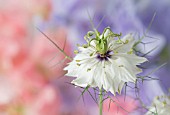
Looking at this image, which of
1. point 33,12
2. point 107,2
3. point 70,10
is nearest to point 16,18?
point 33,12

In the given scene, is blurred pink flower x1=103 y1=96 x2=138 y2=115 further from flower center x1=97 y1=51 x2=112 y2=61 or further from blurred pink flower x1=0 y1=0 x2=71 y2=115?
flower center x1=97 y1=51 x2=112 y2=61

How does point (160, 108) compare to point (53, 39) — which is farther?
point (53, 39)

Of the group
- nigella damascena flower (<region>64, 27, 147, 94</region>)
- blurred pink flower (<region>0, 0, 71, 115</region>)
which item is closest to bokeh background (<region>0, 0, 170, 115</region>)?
blurred pink flower (<region>0, 0, 71, 115</region>)

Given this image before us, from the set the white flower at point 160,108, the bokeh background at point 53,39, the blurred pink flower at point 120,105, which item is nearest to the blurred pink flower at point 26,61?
the bokeh background at point 53,39

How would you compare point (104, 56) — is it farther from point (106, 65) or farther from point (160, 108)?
point (160, 108)

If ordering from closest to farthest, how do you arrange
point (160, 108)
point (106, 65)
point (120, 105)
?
point (106, 65) < point (160, 108) < point (120, 105)

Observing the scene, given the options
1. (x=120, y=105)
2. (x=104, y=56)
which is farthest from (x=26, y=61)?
(x=104, y=56)

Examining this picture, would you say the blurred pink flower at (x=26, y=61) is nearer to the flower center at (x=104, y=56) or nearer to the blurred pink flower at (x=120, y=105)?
the blurred pink flower at (x=120, y=105)
